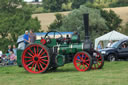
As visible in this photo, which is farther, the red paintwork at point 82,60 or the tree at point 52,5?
the tree at point 52,5

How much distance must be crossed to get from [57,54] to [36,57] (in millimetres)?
814

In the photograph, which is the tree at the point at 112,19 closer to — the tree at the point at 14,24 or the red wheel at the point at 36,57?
the tree at the point at 14,24

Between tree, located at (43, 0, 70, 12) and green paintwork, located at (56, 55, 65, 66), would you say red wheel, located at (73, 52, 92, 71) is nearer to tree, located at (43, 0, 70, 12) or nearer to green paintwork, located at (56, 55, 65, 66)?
green paintwork, located at (56, 55, 65, 66)

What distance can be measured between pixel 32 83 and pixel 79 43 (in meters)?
4.31

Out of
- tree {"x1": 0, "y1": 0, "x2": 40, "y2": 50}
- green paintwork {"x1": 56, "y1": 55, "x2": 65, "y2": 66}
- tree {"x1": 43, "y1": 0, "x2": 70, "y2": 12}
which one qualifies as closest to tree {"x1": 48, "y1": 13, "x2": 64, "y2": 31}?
tree {"x1": 0, "y1": 0, "x2": 40, "y2": 50}

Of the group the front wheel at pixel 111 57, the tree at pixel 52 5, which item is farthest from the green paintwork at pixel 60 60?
the tree at pixel 52 5

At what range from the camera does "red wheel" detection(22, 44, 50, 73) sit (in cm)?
1384

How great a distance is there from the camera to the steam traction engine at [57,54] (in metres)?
13.8

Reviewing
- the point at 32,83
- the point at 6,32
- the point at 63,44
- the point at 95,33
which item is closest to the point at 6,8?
the point at 6,32

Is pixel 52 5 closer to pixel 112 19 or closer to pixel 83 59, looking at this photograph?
pixel 112 19

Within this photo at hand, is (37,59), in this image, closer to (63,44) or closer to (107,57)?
(63,44)

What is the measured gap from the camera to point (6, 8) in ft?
207

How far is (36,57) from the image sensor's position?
13953 mm

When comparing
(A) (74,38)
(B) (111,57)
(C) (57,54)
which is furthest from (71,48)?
(B) (111,57)
